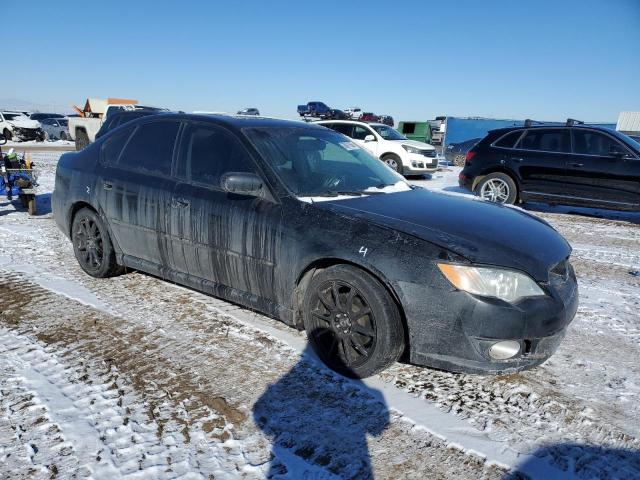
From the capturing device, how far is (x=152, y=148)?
4.08 metres

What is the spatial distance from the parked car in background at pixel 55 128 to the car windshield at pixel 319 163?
30.7m

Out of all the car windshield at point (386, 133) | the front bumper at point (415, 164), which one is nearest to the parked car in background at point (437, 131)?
the car windshield at point (386, 133)

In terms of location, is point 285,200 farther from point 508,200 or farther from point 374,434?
point 508,200

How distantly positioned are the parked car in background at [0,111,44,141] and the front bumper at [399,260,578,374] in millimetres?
30091

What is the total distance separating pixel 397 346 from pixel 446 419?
473mm

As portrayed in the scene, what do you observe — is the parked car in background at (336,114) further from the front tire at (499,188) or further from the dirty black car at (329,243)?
the dirty black car at (329,243)

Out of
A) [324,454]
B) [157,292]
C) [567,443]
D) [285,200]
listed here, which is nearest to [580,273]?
[567,443]

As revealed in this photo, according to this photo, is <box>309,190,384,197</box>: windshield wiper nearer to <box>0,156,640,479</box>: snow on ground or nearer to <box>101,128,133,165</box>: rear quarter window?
<box>0,156,640,479</box>: snow on ground

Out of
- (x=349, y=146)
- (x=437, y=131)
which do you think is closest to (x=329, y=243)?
(x=349, y=146)

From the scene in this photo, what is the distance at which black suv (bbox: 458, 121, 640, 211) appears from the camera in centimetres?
809

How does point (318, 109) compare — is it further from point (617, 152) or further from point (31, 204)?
point (31, 204)

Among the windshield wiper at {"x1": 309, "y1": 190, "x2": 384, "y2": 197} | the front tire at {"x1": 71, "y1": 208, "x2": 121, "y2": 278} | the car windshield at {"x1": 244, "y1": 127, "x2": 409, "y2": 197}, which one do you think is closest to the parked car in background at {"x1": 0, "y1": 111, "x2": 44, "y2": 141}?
the front tire at {"x1": 71, "y1": 208, "x2": 121, "y2": 278}

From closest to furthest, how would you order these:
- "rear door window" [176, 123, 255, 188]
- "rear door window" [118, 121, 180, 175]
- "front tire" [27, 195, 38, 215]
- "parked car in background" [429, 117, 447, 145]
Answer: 1. "rear door window" [176, 123, 255, 188]
2. "rear door window" [118, 121, 180, 175]
3. "front tire" [27, 195, 38, 215]
4. "parked car in background" [429, 117, 447, 145]

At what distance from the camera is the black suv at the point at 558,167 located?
809 centimetres
